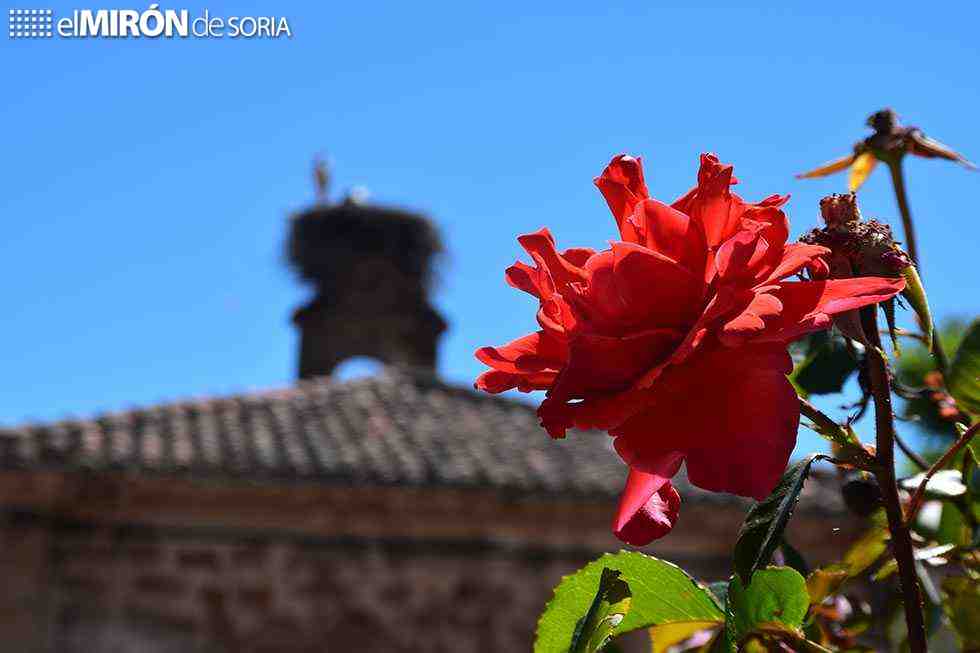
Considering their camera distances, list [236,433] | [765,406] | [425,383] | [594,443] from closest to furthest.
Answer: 1. [765,406]
2. [236,433]
3. [594,443]
4. [425,383]

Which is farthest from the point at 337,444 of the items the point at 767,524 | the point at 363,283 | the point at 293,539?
the point at 767,524

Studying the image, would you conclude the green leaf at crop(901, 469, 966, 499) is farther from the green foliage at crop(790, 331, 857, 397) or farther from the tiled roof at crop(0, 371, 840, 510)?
the tiled roof at crop(0, 371, 840, 510)

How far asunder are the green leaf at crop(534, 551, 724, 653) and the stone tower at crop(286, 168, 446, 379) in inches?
430

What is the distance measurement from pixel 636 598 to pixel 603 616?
90 millimetres

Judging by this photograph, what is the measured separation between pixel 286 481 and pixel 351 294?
6.54 meters

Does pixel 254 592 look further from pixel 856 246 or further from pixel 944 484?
pixel 856 246

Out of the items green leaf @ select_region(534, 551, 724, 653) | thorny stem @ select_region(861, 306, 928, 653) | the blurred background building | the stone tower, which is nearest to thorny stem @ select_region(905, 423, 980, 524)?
thorny stem @ select_region(861, 306, 928, 653)

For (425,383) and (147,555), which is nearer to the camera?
(147,555)

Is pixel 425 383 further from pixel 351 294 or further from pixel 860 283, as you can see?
pixel 860 283

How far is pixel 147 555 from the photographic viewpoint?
6094 mm

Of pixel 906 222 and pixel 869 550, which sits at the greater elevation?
pixel 906 222

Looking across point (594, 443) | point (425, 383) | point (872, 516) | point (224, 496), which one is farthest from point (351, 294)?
point (872, 516)

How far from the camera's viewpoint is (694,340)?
430 millimetres

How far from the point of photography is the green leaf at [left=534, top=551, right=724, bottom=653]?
585 millimetres
